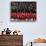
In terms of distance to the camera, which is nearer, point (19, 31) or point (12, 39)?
point (12, 39)

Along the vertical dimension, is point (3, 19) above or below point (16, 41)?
above

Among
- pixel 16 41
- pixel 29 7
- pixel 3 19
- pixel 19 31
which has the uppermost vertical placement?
pixel 29 7

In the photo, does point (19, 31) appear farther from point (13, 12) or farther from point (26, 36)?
point (13, 12)

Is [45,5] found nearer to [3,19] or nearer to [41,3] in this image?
[41,3]

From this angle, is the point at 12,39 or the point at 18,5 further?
the point at 18,5

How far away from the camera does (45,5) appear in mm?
3424

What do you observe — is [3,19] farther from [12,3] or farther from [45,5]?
[45,5]

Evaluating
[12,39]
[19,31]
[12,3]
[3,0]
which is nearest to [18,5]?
[12,3]

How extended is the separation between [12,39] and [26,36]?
16.8 inches

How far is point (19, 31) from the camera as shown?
133 inches

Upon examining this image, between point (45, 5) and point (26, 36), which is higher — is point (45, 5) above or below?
above

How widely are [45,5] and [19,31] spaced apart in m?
1.02

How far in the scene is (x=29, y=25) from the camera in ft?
11.1

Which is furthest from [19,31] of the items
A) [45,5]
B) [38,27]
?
[45,5]
